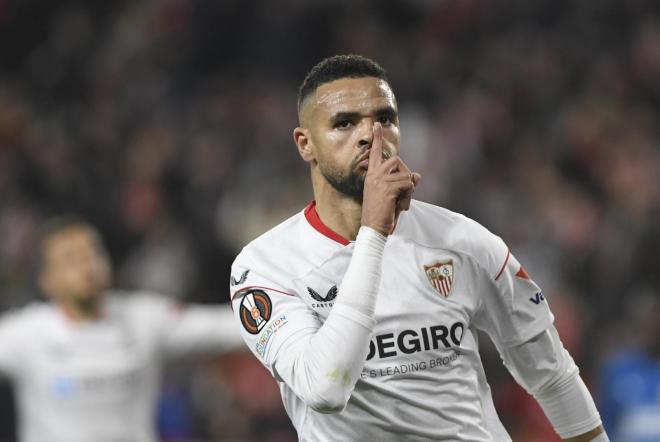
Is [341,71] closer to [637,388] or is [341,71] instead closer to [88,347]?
[88,347]

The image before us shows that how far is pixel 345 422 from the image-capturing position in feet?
10.7

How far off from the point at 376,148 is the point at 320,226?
1.31 ft

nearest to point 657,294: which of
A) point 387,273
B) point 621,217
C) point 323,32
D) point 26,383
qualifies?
point 621,217

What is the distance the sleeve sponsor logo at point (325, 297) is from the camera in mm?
3324

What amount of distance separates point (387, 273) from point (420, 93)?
7.32 meters

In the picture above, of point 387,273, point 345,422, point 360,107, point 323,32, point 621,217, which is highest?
point 323,32

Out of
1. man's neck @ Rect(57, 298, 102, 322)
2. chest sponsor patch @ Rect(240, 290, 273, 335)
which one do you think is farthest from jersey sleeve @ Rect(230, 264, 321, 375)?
man's neck @ Rect(57, 298, 102, 322)

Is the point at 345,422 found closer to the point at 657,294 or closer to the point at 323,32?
the point at 657,294

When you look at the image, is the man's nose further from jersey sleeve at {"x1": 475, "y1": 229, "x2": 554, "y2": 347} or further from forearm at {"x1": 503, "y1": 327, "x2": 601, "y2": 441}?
forearm at {"x1": 503, "y1": 327, "x2": 601, "y2": 441}

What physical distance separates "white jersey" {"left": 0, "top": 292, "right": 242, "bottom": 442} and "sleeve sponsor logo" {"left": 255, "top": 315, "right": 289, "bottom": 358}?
8.54 feet

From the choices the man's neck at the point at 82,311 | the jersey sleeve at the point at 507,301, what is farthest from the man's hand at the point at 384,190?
the man's neck at the point at 82,311

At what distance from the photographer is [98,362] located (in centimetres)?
600

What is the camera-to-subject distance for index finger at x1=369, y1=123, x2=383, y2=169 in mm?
3158

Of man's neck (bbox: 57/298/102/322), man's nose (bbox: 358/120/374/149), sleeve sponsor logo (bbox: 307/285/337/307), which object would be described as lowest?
sleeve sponsor logo (bbox: 307/285/337/307)
